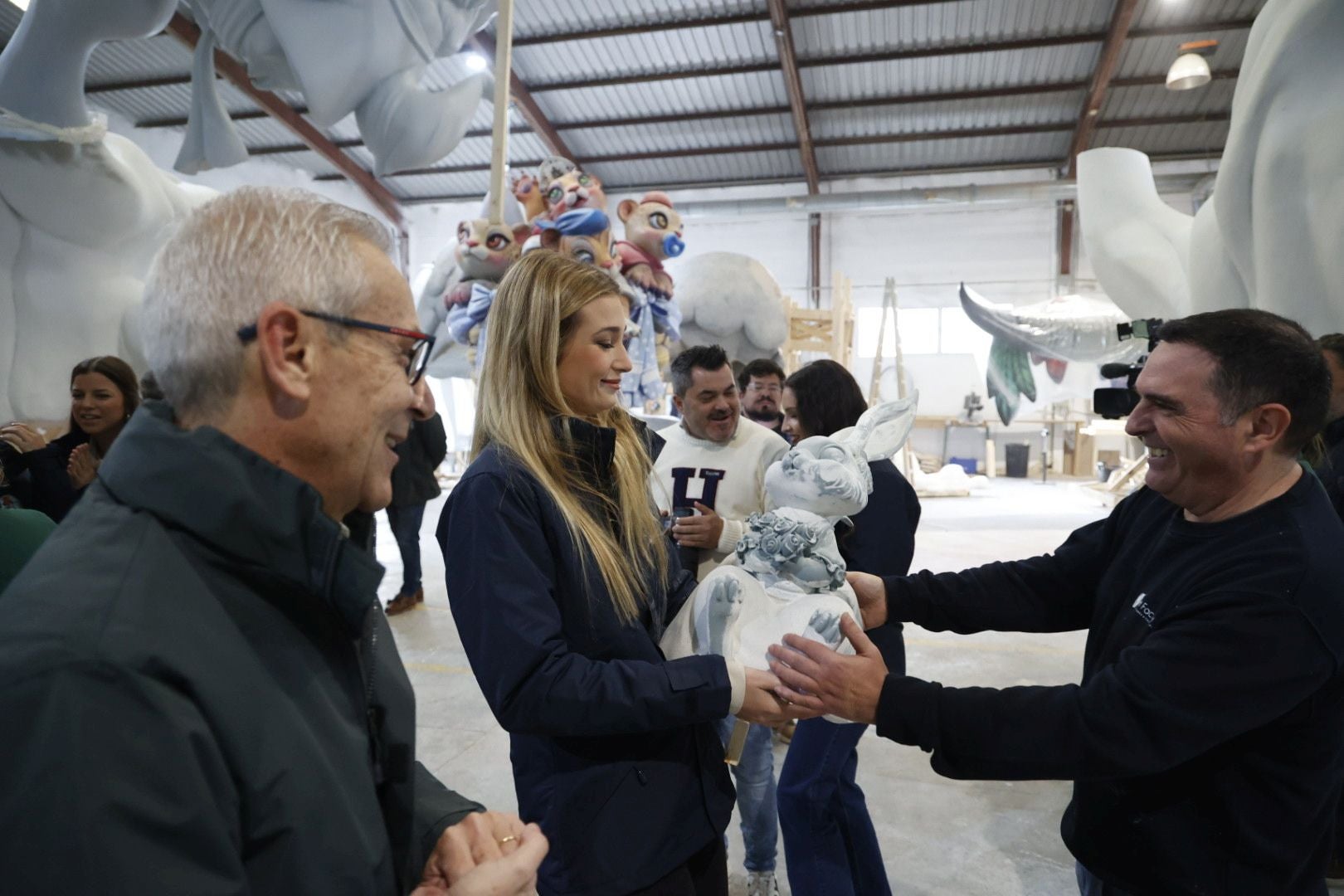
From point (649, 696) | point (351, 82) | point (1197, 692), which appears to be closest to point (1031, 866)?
point (1197, 692)

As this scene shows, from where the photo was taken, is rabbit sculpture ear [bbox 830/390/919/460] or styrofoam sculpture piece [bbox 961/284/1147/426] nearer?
rabbit sculpture ear [bbox 830/390/919/460]

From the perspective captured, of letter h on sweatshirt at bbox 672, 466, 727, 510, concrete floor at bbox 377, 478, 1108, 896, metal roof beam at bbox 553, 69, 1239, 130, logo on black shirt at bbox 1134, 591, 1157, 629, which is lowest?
concrete floor at bbox 377, 478, 1108, 896

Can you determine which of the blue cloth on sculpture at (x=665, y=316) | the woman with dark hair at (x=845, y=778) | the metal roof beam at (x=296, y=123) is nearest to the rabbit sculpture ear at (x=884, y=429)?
the woman with dark hair at (x=845, y=778)

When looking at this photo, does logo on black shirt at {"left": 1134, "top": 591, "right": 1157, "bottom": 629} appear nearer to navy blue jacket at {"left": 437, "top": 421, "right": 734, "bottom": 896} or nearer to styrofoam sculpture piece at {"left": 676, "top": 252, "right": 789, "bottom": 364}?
navy blue jacket at {"left": 437, "top": 421, "right": 734, "bottom": 896}

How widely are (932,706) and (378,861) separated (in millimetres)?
936

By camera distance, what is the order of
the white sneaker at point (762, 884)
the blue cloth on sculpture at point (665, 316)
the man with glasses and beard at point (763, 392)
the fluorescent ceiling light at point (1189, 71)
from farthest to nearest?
1. the fluorescent ceiling light at point (1189, 71)
2. the blue cloth on sculpture at point (665, 316)
3. the man with glasses and beard at point (763, 392)
4. the white sneaker at point (762, 884)

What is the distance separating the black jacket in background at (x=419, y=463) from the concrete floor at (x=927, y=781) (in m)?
0.90

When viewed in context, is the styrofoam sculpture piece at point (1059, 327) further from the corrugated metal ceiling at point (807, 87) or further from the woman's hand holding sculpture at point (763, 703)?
the woman's hand holding sculpture at point (763, 703)

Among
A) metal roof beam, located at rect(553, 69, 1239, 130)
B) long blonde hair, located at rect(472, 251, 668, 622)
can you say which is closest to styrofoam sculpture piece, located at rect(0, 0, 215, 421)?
long blonde hair, located at rect(472, 251, 668, 622)

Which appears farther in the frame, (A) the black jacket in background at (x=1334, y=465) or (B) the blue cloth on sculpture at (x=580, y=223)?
(B) the blue cloth on sculpture at (x=580, y=223)

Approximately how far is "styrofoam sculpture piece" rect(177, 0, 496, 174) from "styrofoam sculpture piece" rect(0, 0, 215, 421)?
35cm

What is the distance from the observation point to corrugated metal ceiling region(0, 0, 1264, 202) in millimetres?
11039

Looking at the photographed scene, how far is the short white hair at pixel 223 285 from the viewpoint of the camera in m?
0.72

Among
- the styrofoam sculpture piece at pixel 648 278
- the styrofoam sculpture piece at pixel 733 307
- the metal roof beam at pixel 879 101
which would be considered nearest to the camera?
the styrofoam sculpture piece at pixel 648 278
